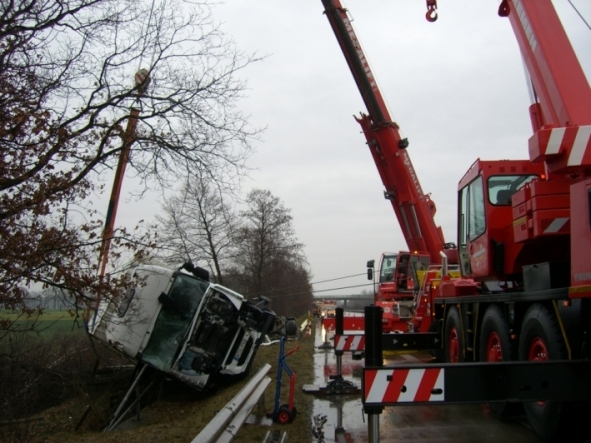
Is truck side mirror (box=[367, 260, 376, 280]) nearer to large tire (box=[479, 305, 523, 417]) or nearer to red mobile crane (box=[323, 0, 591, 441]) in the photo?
red mobile crane (box=[323, 0, 591, 441])

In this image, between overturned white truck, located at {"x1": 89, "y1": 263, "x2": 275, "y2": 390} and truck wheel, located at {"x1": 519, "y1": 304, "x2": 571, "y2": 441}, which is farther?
overturned white truck, located at {"x1": 89, "y1": 263, "x2": 275, "y2": 390}

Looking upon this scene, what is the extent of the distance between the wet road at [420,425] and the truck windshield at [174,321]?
3.33 meters

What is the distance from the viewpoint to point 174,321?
38.3 ft

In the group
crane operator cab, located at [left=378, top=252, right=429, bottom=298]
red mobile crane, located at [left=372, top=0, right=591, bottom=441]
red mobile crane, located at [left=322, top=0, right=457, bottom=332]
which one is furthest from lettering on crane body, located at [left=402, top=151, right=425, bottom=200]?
red mobile crane, located at [left=372, top=0, right=591, bottom=441]

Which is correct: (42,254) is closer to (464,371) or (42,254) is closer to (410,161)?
(464,371)

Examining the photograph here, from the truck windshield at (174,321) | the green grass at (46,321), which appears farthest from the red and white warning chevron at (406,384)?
the truck windshield at (174,321)

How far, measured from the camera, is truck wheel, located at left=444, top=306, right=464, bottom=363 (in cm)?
920

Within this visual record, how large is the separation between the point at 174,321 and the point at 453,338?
17.1 feet

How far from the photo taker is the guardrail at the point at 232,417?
17.1 feet

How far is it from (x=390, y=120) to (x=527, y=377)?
12958 millimetres

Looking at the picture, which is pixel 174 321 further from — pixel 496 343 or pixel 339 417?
pixel 496 343

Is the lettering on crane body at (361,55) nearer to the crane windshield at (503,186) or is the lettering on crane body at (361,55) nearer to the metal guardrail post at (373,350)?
the crane windshield at (503,186)

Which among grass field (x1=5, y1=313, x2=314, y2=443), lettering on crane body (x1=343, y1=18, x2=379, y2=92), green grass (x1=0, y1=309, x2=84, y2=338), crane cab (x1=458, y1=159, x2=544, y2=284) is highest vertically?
lettering on crane body (x1=343, y1=18, x2=379, y2=92)

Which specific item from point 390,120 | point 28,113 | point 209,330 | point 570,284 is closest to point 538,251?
point 570,284
